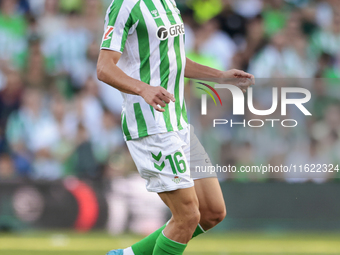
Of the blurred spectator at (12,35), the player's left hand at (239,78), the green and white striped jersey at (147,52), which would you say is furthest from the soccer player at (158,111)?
the blurred spectator at (12,35)

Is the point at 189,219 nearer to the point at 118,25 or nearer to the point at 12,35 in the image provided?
the point at 118,25

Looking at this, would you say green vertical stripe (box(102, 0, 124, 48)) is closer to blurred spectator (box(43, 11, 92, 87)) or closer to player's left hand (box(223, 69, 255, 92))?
player's left hand (box(223, 69, 255, 92))

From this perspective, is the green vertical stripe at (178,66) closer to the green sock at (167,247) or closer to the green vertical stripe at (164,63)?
the green vertical stripe at (164,63)

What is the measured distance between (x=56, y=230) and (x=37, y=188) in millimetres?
584

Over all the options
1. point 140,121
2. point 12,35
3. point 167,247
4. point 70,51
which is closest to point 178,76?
point 140,121

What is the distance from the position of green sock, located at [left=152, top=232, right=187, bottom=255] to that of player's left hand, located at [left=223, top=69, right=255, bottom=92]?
116 cm

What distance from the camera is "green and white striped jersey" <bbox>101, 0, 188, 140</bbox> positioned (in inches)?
120

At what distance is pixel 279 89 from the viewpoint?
548cm

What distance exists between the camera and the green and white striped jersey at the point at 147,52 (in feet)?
10.0

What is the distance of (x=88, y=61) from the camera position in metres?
7.71

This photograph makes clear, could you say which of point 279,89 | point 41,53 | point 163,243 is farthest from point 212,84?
point 41,53

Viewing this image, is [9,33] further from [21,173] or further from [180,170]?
[180,170]

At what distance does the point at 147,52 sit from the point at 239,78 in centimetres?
79

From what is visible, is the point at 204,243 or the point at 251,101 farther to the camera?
the point at 204,243
